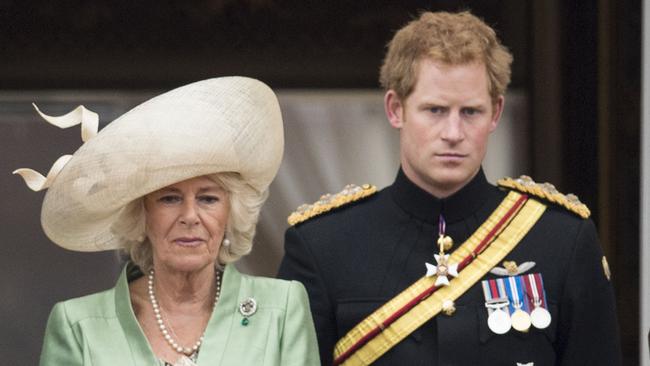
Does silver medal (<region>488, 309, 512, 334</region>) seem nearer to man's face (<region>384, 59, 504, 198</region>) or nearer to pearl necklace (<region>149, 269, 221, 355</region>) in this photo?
man's face (<region>384, 59, 504, 198</region>)

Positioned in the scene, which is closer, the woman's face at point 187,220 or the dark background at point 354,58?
the woman's face at point 187,220

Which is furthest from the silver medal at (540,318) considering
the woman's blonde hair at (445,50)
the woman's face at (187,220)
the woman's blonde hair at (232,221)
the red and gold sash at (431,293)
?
the woman's face at (187,220)

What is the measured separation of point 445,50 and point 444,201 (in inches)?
15.2

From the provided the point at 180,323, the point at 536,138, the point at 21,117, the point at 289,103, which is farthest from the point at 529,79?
the point at 180,323

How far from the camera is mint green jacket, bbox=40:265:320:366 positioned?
5180mm

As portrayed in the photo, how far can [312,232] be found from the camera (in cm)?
580

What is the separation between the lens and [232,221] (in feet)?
17.3

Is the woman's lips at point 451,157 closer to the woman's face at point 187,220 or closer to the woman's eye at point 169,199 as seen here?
the woman's face at point 187,220

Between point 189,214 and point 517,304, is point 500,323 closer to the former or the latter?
point 517,304

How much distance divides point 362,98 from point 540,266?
1802mm

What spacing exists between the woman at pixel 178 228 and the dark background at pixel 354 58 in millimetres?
1868

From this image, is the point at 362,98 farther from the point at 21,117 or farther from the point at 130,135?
the point at 130,135

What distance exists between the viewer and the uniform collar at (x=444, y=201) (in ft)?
18.7

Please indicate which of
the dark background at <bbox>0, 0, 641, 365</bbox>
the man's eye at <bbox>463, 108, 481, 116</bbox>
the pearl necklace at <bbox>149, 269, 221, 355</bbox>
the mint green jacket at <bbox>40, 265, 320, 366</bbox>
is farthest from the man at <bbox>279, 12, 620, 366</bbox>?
the dark background at <bbox>0, 0, 641, 365</bbox>
